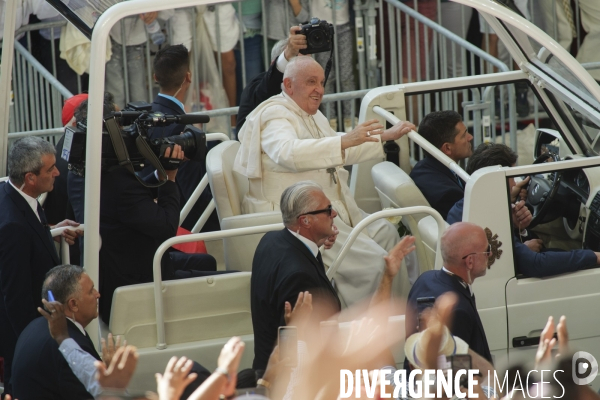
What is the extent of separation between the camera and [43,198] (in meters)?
6.08

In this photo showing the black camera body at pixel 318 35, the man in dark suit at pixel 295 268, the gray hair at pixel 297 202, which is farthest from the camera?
the black camera body at pixel 318 35

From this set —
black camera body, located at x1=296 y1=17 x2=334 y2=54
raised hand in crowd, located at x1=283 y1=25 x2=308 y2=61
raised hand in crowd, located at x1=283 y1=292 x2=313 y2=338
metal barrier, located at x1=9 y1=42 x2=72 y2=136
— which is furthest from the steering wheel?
metal barrier, located at x1=9 y1=42 x2=72 y2=136

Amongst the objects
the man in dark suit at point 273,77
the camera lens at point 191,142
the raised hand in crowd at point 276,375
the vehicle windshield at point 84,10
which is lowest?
the raised hand in crowd at point 276,375

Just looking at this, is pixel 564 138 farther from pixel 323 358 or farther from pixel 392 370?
pixel 323 358

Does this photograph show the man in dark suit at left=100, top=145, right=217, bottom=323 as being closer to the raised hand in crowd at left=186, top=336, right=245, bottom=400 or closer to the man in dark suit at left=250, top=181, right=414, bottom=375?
the man in dark suit at left=250, top=181, right=414, bottom=375

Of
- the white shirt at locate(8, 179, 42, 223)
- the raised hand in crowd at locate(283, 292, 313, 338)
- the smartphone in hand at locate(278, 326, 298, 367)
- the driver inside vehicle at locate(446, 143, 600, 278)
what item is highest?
the white shirt at locate(8, 179, 42, 223)

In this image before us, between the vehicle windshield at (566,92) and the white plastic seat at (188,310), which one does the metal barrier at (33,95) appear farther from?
the vehicle windshield at (566,92)

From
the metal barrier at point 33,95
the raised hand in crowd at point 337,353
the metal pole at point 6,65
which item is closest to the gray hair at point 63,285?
the raised hand in crowd at point 337,353

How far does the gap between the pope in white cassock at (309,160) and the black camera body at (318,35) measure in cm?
29

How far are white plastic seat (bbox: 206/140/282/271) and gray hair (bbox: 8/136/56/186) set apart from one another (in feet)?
3.18

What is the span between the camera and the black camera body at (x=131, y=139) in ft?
15.9

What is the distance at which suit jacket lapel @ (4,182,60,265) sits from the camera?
506 centimetres

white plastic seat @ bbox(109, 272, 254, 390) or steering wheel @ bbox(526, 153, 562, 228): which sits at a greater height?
steering wheel @ bbox(526, 153, 562, 228)

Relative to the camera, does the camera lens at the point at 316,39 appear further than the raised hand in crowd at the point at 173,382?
Yes
